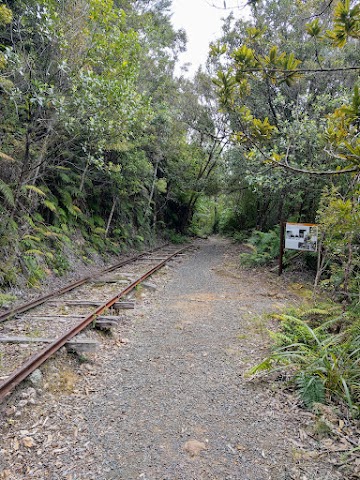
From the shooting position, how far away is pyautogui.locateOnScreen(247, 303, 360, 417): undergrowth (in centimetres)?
354

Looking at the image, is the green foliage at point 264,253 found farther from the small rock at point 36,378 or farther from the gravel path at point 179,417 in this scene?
the small rock at point 36,378

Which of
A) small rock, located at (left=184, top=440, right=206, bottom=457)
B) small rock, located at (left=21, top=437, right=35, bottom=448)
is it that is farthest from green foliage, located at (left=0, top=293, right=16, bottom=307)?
small rock, located at (left=184, top=440, right=206, bottom=457)

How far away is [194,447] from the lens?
9.46 ft

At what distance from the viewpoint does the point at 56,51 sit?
759cm

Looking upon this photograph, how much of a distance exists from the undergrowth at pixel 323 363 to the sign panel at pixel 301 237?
138 inches

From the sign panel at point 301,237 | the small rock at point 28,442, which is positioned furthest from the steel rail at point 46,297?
the sign panel at point 301,237

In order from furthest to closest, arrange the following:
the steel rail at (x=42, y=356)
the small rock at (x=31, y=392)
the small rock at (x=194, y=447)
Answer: the small rock at (x=31, y=392)
the steel rail at (x=42, y=356)
the small rock at (x=194, y=447)

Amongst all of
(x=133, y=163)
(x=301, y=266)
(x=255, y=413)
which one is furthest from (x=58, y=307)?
(x=133, y=163)

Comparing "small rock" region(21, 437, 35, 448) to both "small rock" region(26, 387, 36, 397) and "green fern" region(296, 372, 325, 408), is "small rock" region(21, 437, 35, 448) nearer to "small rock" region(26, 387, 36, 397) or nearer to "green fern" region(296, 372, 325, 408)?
"small rock" region(26, 387, 36, 397)

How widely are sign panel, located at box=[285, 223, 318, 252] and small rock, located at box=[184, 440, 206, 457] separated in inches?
263

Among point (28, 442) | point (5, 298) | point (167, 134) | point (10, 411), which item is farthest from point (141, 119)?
point (28, 442)

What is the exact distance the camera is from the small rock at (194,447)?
282 centimetres

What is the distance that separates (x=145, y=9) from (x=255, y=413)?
1957 centimetres

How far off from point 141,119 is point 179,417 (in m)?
9.63
